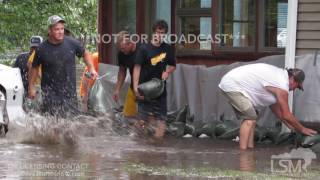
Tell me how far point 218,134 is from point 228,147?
0.82 metres

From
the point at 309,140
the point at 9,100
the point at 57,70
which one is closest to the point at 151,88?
the point at 57,70

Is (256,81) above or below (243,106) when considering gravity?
above

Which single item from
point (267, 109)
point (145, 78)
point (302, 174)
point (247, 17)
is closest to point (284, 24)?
point (247, 17)

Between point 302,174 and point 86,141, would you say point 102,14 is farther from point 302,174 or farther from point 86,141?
point 302,174

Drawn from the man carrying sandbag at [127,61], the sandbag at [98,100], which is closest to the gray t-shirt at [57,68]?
the man carrying sandbag at [127,61]

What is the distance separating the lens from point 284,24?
460 inches

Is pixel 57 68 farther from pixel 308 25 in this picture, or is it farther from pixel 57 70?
pixel 308 25

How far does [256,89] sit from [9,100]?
127 inches

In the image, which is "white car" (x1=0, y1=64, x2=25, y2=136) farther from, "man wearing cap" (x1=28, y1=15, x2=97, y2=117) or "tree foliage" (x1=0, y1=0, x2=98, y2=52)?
"tree foliage" (x1=0, y1=0, x2=98, y2=52)

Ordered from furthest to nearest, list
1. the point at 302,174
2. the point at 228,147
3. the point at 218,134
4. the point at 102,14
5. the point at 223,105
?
the point at 102,14 → the point at 223,105 → the point at 218,134 → the point at 228,147 → the point at 302,174

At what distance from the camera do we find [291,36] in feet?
33.6

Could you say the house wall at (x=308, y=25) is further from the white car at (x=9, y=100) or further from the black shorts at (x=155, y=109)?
the white car at (x=9, y=100)

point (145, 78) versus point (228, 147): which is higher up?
point (145, 78)

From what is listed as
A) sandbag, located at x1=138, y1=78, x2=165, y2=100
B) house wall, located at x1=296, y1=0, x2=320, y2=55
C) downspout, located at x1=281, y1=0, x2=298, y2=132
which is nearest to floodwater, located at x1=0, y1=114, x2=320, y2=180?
sandbag, located at x1=138, y1=78, x2=165, y2=100
